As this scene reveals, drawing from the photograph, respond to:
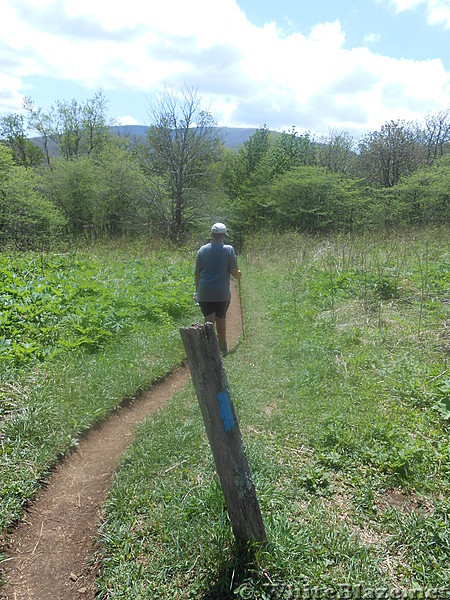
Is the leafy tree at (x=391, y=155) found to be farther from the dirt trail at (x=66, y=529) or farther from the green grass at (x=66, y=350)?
the dirt trail at (x=66, y=529)

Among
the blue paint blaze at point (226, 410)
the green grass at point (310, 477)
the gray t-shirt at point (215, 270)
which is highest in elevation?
the gray t-shirt at point (215, 270)

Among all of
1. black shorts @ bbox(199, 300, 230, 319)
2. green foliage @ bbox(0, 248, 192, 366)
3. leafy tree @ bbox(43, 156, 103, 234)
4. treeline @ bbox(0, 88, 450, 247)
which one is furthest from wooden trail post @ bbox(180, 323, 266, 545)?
leafy tree @ bbox(43, 156, 103, 234)

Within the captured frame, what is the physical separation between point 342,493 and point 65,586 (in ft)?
7.15

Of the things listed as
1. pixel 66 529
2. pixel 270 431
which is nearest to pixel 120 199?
pixel 270 431

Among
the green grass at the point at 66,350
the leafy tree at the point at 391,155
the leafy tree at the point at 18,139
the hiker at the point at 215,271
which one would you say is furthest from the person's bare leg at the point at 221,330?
the leafy tree at the point at 18,139

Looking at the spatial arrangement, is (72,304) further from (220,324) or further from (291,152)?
(291,152)

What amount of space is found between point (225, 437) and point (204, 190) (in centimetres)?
2276

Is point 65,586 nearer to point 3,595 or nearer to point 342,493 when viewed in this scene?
point 3,595

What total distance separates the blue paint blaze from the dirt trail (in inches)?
57.9

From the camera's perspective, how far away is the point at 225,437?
2.44 meters

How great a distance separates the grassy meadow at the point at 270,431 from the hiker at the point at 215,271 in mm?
1097

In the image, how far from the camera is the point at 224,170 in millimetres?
39531

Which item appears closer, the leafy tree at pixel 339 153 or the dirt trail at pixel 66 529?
the dirt trail at pixel 66 529

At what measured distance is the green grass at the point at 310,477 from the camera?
248 cm
